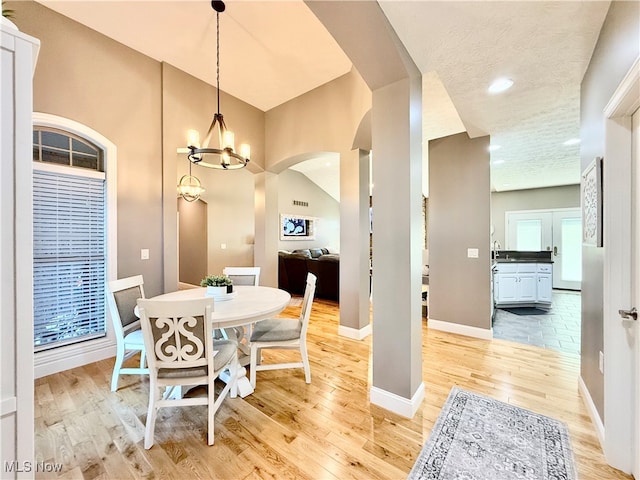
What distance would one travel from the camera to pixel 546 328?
12.5 ft

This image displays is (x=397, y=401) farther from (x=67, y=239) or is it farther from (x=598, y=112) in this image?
(x=67, y=239)

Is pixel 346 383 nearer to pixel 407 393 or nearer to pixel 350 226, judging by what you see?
pixel 407 393

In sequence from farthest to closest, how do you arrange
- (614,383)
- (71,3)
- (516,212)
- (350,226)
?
(516,212)
(350,226)
(71,3)
(614,383)

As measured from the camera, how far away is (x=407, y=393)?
1.90 metres

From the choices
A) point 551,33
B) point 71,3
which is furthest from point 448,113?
point 71,3

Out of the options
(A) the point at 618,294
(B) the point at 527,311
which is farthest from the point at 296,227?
(A) the point at 618,294

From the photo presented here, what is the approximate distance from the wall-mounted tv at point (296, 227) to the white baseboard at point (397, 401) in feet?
21.1

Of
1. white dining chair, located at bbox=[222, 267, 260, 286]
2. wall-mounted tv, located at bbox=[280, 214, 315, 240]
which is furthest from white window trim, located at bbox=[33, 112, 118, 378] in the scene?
wall-mounted tv, located at bbox=[280, 214, 315, 240]

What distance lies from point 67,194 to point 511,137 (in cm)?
525

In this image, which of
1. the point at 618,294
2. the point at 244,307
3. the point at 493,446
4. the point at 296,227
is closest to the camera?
the point at 618,294

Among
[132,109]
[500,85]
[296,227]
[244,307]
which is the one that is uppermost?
[132,109]

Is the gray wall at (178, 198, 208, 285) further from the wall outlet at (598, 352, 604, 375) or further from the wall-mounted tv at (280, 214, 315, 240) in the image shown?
the wall outlet at (598, 352, 604, 375)

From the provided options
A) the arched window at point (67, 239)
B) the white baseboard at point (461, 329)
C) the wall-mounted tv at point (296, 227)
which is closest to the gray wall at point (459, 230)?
the white baseboard at point (461, 329)

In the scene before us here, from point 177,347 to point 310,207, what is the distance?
8047 mm
